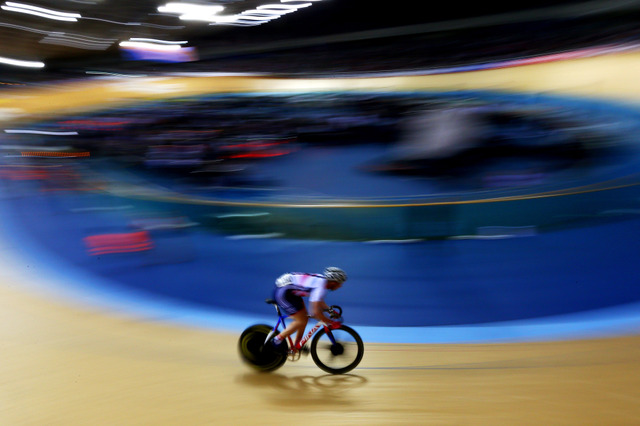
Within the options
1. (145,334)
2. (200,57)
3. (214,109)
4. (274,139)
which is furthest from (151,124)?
(145,334)

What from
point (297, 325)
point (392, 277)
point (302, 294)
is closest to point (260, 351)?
point (297, 325)

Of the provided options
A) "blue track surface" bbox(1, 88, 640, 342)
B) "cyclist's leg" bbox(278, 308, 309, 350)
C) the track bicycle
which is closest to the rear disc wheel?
the track bicycle

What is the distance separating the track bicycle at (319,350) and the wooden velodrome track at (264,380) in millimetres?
83

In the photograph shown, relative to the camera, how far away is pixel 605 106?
42.4ft

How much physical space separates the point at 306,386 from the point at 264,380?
0.91 feet

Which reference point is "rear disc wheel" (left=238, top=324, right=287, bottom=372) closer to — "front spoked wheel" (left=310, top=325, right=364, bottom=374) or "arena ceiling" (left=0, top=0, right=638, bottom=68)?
"front spoked wheel" (left=310, top=325, right=364, bottom=374)

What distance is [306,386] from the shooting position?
3389 millimetres

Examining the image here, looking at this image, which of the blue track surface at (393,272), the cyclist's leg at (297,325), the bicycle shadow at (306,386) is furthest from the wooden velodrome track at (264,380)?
the blue track surface at (393,272)

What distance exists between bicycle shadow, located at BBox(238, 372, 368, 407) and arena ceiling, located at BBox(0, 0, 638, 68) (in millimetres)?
17250

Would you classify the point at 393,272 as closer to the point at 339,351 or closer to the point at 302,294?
the point at 339,351

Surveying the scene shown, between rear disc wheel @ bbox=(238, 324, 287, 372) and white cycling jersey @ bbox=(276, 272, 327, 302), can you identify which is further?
rear disc wheel @ bbox=(238, 324, 287, 372)

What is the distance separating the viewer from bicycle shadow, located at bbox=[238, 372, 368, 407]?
126 inches

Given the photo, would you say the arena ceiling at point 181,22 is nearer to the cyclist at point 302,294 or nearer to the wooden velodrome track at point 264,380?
the wooden velodrome track at point 264,380

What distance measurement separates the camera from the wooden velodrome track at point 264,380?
2.98m
